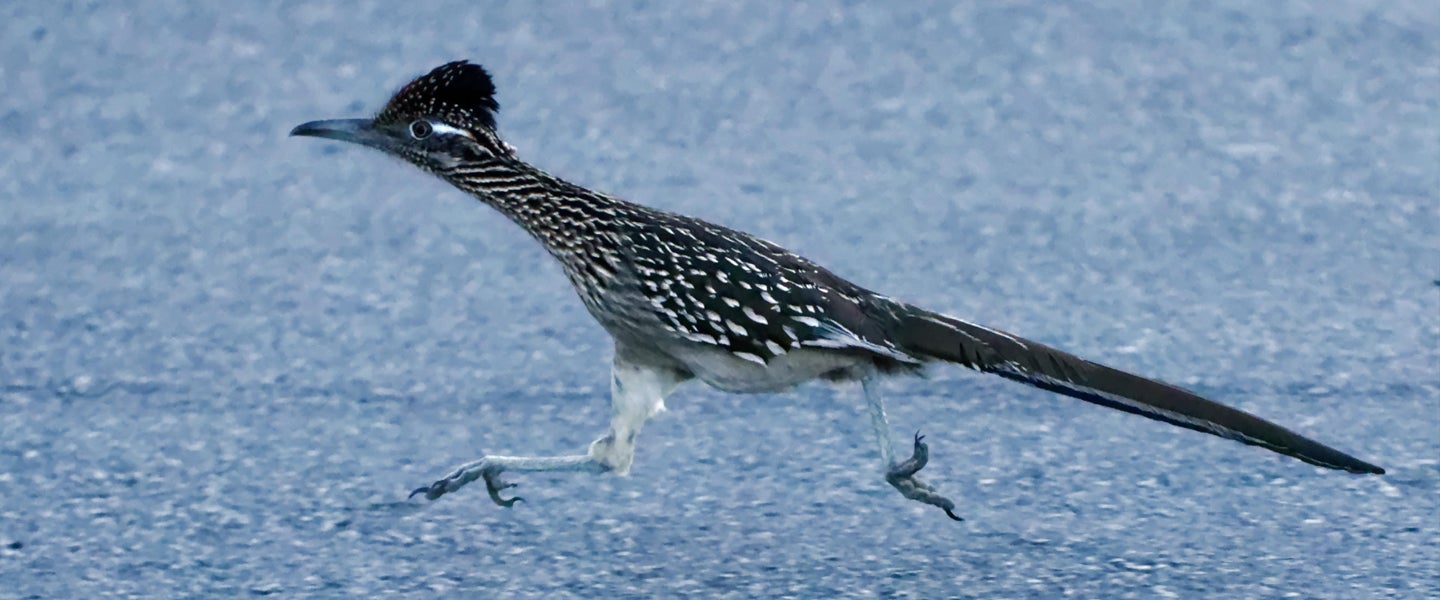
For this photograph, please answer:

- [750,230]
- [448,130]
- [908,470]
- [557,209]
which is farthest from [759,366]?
[750,230]

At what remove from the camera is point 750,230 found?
7.73 metres

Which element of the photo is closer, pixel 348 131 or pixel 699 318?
pixel 699 318

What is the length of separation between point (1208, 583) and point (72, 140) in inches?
187

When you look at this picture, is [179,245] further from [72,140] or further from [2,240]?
[72,140]

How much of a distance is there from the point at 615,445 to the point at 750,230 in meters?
2.49

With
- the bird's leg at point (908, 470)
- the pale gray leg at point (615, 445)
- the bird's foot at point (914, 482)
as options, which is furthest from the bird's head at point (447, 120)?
the bird's foot at point (914, 482)

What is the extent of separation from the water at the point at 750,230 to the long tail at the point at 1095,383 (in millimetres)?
451

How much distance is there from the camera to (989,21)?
9.37 metres

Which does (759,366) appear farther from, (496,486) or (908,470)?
(496,486)

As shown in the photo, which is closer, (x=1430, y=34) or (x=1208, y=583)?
(x=1208, y=583)

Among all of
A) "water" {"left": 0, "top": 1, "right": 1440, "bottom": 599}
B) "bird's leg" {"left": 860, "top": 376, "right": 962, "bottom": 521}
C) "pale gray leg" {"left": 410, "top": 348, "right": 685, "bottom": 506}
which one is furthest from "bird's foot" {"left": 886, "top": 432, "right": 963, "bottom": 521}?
"pale gray leg" {"left": 410, "top": 348, "right": 685, "bottom": 506}

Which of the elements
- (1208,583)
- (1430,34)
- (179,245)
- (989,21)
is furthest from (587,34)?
(1208,583)

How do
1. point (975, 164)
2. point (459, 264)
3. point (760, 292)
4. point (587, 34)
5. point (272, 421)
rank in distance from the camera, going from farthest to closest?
point (587, 34)
point (975, 164)
point (459, 264)
point (272, 421)
point (760, 292)

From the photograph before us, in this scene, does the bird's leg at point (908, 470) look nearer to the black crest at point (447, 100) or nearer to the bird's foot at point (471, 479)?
the bird's foot at point (471, 479)
